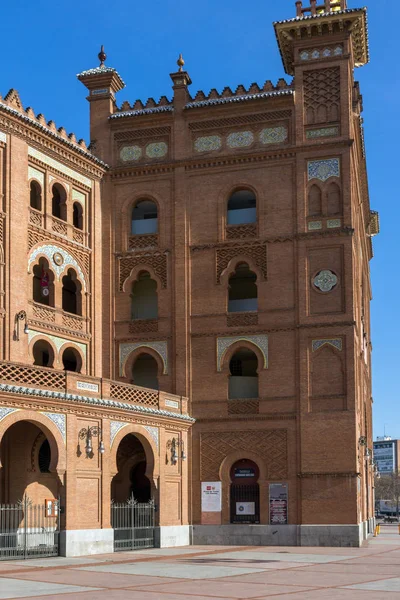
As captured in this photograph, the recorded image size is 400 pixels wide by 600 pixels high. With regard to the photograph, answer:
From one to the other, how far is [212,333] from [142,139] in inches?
332

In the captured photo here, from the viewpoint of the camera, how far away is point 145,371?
3631cm

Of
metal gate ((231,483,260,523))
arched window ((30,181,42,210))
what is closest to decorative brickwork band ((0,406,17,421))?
arched window ((30,181,42,210))

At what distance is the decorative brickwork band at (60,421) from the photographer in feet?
86.2

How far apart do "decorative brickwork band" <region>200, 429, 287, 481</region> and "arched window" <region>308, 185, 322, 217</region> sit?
8.19m

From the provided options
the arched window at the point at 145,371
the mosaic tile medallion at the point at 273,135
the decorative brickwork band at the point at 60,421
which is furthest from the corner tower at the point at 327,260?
the decorative brickwork band at the point at 60,421

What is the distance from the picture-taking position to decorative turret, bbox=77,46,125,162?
3703cm

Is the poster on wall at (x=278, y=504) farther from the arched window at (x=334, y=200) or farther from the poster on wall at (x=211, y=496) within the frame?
the arched window at (x=334, y=200)

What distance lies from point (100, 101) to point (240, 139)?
6.21 m

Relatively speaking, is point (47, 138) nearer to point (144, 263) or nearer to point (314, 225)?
point (144, 263)

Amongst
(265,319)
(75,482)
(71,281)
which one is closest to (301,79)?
(265,319)

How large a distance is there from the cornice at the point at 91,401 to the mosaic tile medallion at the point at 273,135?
11.0 m

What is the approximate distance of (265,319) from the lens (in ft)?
112

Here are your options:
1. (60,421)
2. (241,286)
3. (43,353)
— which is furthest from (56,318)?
(241,286)

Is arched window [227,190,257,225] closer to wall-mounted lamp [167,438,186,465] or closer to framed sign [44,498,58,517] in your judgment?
wall-mounted lamp [167,438,186,465]
